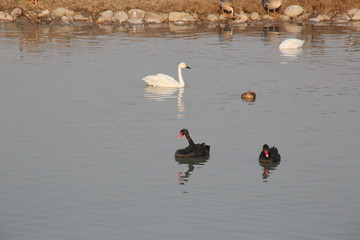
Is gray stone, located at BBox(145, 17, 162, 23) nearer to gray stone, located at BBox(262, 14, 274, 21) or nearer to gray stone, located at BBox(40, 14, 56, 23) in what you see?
gray stone, located at BBox(40, 14, 56, 23)

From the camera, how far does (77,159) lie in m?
16.9

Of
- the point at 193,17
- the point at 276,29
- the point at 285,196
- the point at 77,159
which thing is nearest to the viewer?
A: the point at 285,196

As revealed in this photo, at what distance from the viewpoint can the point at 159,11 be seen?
55500mm

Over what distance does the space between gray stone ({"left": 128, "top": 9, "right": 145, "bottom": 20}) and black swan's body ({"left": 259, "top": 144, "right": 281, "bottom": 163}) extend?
3839 cm

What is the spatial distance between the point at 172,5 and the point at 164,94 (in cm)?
3056

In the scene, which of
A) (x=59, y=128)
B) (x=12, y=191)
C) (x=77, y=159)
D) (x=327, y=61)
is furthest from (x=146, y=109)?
(x=327, y=61)

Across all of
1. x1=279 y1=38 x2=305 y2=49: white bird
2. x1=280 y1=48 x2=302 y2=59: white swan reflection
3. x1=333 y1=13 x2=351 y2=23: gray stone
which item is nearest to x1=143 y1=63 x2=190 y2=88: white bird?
x1=280 y1=48 x2=302 y2=59: white swan reflection

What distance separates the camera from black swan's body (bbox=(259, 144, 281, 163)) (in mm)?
16484

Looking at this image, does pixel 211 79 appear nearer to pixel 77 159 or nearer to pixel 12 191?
pixel 77 159

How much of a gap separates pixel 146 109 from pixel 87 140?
4.70m

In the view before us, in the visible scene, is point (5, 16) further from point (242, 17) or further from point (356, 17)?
point (356, 17)

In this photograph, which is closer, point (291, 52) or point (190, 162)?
point (190, 162)

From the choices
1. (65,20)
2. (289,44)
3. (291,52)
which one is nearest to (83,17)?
(65,20)

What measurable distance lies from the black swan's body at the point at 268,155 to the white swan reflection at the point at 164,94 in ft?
24.0
